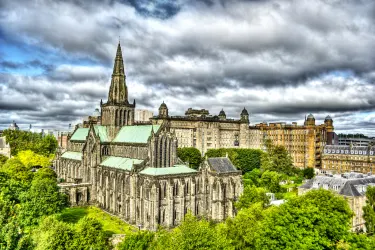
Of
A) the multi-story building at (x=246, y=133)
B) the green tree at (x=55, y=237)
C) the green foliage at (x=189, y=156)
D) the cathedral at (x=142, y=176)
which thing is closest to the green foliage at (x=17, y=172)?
the cathedral at (x=142, y=176)

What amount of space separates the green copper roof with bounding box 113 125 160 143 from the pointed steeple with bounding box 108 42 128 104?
8533mm

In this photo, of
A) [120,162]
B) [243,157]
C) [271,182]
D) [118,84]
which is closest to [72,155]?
[118,84]

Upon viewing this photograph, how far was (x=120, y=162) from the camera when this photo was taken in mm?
77312

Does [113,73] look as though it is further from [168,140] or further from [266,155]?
[266,155]

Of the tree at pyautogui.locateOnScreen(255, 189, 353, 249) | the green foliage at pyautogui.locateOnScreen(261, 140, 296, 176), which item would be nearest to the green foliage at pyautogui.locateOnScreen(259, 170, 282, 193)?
the green foliage at pyautogui.locateOnScreen(261, 140, 296, 176)

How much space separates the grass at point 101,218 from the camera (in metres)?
62.9

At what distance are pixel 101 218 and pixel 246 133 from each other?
108 metres

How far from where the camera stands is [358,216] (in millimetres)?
68688

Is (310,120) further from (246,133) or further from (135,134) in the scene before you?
(135,134)

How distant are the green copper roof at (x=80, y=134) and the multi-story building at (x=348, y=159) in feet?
354

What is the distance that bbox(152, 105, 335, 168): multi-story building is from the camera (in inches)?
5576

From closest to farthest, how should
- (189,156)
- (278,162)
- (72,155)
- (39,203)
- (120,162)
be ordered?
(39,203) < (120,162) < (72,155) < (189,156) < (278,162)

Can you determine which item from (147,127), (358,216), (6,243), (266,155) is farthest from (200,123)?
(6,243)

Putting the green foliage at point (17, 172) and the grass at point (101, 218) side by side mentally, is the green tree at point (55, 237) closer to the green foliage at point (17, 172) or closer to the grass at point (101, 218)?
the grass at point (101, 218)
